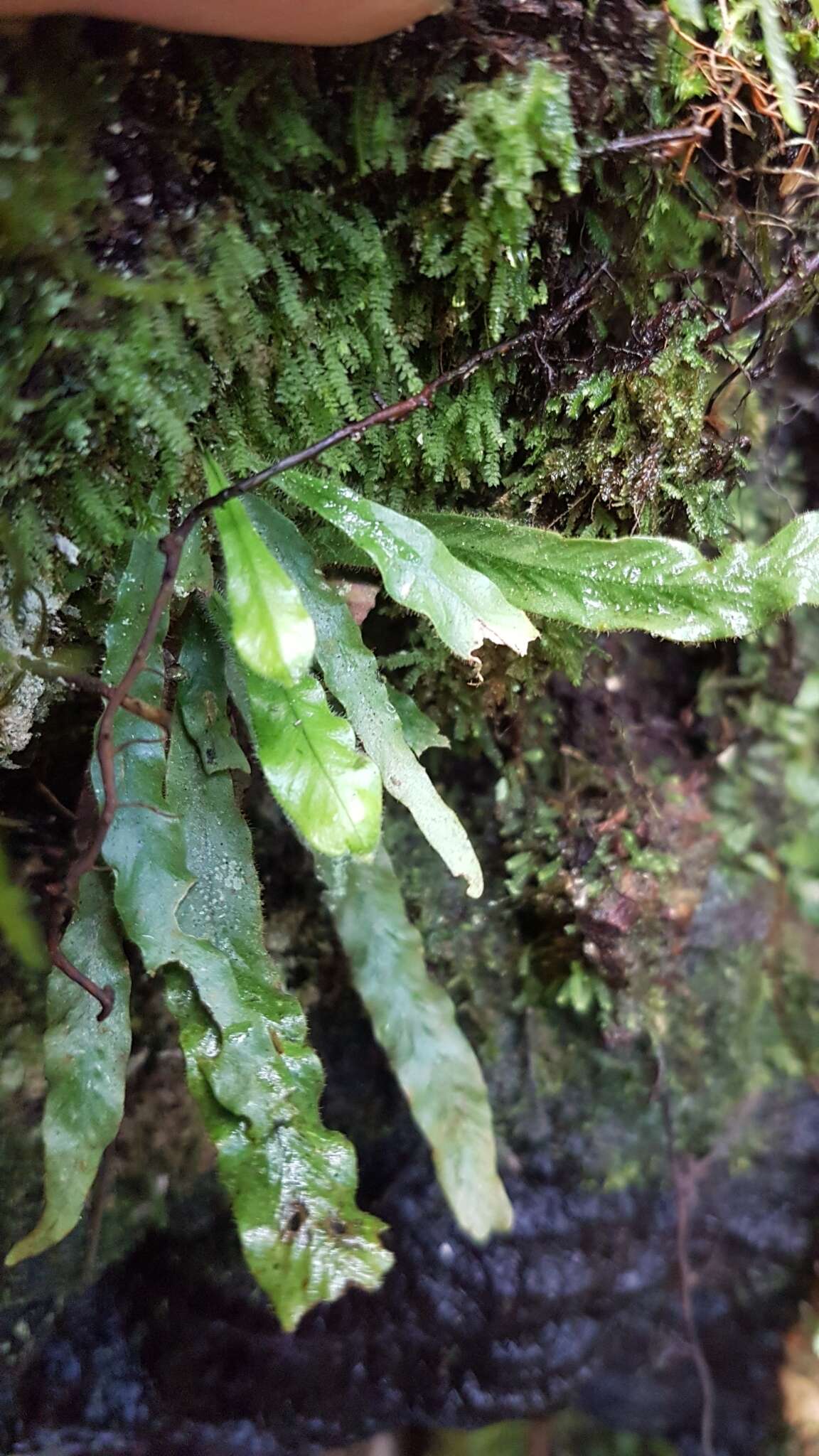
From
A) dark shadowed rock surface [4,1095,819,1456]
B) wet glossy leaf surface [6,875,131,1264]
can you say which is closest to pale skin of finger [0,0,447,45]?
wet glossy leaf surface [6,875,131,1264]

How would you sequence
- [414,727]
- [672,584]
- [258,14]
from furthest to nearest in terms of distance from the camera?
[414,727] < [672,584] < [258,14]

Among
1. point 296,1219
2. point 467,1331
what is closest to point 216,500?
point 296,1219

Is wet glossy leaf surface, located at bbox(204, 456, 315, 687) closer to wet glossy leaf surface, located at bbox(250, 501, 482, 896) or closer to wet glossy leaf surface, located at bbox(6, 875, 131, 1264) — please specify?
wet glossy leaf surface, located at bbox(250, 501, 482, 896)

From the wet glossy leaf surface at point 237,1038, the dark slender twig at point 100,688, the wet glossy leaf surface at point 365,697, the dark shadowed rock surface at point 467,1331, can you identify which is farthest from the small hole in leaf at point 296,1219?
the dark shadowed rock surface at point 467,1331

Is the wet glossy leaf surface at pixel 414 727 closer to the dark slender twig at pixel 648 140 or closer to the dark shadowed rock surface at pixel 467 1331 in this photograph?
the dark slender twig at pixel 648 140

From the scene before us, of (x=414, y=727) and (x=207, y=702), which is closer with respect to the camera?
(x=207, y=702)

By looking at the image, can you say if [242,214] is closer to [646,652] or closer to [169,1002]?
[169,1002]

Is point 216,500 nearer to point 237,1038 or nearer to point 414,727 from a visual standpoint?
point 414,727
